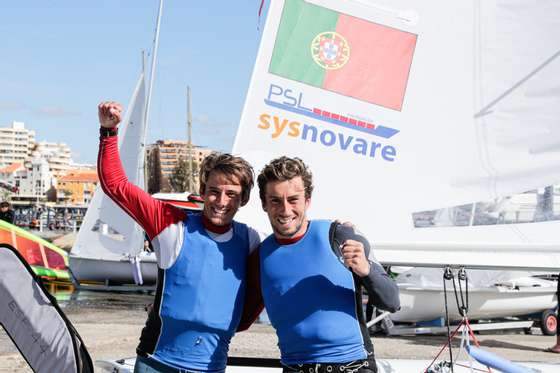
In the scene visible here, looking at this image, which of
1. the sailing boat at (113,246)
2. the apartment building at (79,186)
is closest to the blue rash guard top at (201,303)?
the sailing boat at (113,246)

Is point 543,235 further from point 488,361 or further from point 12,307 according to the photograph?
point 12,307

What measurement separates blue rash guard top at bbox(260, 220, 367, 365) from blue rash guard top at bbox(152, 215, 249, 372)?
0.12 m

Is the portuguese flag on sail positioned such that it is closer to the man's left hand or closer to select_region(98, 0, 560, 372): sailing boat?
select_region(98, 0, 560, 372): sailing boat

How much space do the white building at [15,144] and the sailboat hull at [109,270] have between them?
18164cm

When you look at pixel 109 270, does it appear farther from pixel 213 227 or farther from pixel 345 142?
pixel 213 227

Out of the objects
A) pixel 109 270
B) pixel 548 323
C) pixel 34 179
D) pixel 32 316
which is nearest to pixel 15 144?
pixel 34 179

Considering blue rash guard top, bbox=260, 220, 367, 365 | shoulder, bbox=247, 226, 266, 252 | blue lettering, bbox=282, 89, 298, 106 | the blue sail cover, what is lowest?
the blue sail cover

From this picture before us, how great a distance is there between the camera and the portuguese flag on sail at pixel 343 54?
13.5 ft

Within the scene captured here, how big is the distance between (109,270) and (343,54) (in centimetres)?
1106

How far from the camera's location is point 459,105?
13.5ft

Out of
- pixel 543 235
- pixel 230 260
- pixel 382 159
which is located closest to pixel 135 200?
pixel 230 260

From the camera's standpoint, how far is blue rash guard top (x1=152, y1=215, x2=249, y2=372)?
7.50ft

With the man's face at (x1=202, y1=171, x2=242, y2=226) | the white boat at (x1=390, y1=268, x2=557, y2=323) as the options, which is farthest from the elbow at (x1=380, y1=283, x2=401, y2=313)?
the white boat at (x1=390, y1=268, x2=557, y2=323)

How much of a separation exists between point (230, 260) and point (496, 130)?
7.27 ft
